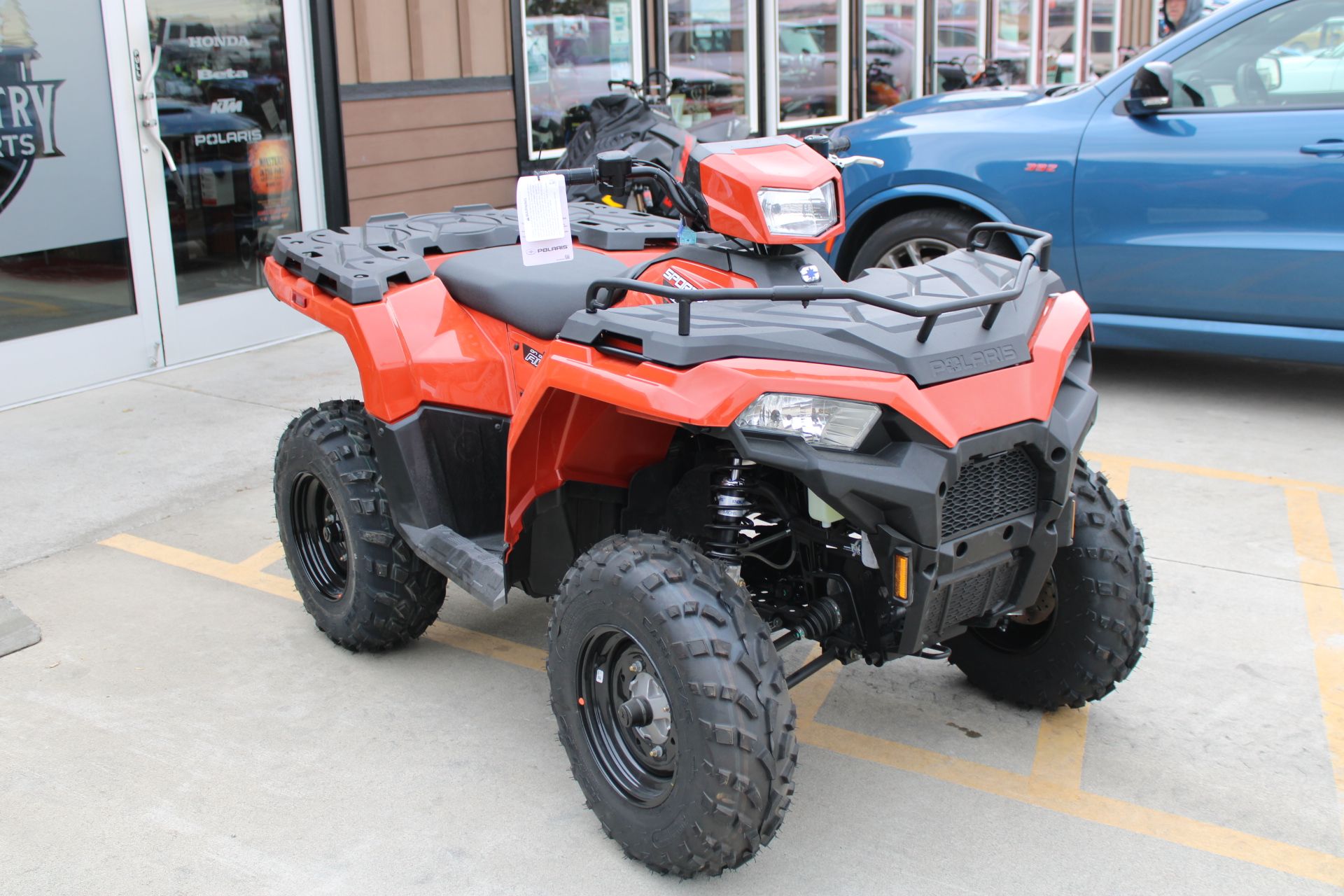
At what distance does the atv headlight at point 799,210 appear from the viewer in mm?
2834

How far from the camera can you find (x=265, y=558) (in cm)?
443

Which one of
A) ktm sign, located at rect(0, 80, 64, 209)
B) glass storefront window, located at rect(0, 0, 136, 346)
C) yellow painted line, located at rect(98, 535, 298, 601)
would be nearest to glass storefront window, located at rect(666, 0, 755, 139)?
glass storefront window, located at rect(0, 0, 136, 346)

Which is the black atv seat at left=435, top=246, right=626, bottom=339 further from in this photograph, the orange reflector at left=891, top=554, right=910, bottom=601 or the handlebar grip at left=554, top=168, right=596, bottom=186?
the orange reflector at left=891, top=554, right=910, bottom=601

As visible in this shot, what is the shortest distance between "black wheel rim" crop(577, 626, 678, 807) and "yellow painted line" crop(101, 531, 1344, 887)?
657 millimetres

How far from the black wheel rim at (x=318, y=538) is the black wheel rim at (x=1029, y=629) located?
5.90 feet

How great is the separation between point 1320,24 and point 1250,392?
5.58 feet

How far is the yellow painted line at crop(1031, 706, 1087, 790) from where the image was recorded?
10.0 feet

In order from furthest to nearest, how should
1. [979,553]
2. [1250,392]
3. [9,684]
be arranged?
1. [1250,392]
2. [9,684]
3. [979,553]

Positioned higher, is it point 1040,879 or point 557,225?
point 557,225

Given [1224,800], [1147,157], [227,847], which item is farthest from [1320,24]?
[227,847]

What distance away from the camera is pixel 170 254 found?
6598 millimetres

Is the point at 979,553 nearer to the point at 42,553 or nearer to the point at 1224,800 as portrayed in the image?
the point at 1224,800

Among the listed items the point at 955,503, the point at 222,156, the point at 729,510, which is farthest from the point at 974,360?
the point at 222,156

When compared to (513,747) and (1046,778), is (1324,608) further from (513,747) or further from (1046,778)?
(513,747)
